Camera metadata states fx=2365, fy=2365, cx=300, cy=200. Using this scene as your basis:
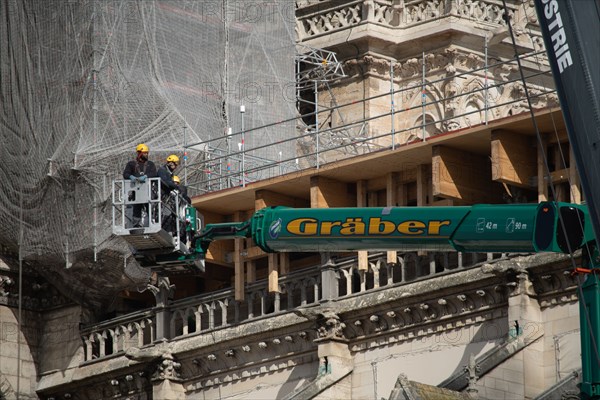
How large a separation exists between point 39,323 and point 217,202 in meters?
6.07

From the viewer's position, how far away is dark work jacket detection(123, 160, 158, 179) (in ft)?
103

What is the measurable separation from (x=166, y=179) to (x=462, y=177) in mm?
10019

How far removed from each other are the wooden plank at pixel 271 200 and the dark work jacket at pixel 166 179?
11.6 m

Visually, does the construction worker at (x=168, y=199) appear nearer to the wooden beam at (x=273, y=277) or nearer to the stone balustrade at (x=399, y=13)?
the wooden beam at (x=273, y=277)

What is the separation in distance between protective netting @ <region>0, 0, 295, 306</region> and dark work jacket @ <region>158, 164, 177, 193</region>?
13.7m

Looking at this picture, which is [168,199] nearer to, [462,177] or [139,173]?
[139,173]

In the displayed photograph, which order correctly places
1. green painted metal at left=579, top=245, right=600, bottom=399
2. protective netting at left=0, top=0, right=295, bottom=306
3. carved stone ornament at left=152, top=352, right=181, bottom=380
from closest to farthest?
green painted metal at left=579, top=245, right=600, bottom=399
carved stone ornament at left=152, top=352, right=181, bottom=380
protective netting at left=0, top=0, right=295, bottom=306

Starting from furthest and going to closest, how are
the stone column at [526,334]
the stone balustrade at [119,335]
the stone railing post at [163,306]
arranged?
the stone balustrade at [119,335] → the stone railing post at [163,306] → the stone column at [526,334]

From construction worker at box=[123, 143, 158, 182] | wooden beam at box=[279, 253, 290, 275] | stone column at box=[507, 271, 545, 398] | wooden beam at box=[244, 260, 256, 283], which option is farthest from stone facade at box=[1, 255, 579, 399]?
construction worker at box=[123, 143, 158, 182]

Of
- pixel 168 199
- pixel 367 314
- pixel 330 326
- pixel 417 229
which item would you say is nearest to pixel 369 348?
pixel 367 314

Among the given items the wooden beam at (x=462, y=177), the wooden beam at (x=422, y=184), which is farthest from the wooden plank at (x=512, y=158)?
the wooden beam at (x=422, y=184)

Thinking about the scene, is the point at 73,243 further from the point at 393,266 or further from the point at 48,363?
the point at 393,266

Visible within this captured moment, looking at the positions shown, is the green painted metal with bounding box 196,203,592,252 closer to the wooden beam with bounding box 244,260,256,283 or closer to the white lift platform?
the white lift platform

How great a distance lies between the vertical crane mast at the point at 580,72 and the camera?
73.0 ft
